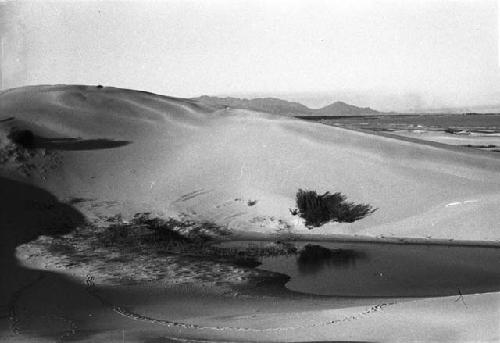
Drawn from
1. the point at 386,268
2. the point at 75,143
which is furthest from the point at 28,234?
the point at 386,268

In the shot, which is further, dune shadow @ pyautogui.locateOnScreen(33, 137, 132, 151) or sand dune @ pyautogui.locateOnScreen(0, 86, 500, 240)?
dune shadow @ pyautogui.locateOnScreen(33, 137, 132, 151)

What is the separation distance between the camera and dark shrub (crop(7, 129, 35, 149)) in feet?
67.7

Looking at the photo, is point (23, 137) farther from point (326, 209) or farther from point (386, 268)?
point (386, 268)

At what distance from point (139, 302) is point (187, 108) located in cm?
1871

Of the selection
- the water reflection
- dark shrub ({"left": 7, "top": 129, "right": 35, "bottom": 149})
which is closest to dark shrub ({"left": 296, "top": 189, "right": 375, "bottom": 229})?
the water reflection

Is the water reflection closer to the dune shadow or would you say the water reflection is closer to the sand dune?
the sand dune

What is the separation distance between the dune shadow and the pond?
354 inches

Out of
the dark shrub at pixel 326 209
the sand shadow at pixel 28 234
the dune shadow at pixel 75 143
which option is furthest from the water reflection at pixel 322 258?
the dune shadow at pixel 75 143

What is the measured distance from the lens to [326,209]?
56.9 ft

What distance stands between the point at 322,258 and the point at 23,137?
496 inches

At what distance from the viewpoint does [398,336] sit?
783cm

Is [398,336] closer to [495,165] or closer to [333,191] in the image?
[333,191]

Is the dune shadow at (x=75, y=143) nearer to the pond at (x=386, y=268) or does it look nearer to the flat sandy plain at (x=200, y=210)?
the flat sandy plain at (x=200, y=210)

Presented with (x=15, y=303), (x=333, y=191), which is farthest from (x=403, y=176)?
(x=15, y=303)
